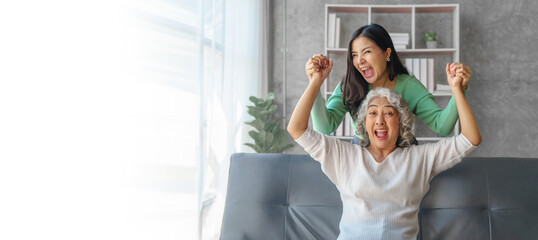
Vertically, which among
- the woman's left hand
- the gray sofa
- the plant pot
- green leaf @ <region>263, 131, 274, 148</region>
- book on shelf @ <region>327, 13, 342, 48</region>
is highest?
book on shelf @ <region>327, 13, 342, 48</region>

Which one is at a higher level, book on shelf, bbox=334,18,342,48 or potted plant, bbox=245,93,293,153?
book on shelf, bbox=334,18,342,48

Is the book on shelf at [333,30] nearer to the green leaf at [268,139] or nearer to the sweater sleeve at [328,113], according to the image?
the green leaf at [268,139]

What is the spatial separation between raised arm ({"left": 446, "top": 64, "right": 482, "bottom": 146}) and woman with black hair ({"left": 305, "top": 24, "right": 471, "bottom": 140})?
0.16m

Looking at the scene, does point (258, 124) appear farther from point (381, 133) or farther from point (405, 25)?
point (381, 133)

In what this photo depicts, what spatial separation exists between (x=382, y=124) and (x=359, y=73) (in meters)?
0.32

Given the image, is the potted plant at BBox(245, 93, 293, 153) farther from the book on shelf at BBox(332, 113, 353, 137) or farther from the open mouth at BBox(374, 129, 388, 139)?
the open mouth at BBox(374, 129, 388, 139)

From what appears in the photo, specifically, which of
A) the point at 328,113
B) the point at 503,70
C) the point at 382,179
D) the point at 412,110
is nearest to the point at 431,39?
the point at 503,70

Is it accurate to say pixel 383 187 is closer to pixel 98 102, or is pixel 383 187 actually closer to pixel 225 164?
pixel 98 102

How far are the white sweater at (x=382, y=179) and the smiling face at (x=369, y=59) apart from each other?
0.31 meters

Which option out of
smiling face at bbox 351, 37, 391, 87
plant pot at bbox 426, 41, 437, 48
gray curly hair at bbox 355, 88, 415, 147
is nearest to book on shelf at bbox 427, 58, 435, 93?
plant pot at bbox 426, 41, 437, 48

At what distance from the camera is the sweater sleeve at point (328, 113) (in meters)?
1.70

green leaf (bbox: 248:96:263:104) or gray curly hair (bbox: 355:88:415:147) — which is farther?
green leaf (bbox: 248:96:263:104)

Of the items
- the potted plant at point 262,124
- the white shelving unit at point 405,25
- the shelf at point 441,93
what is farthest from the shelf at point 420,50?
the potted plant at point 262,124

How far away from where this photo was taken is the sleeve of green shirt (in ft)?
5.43
